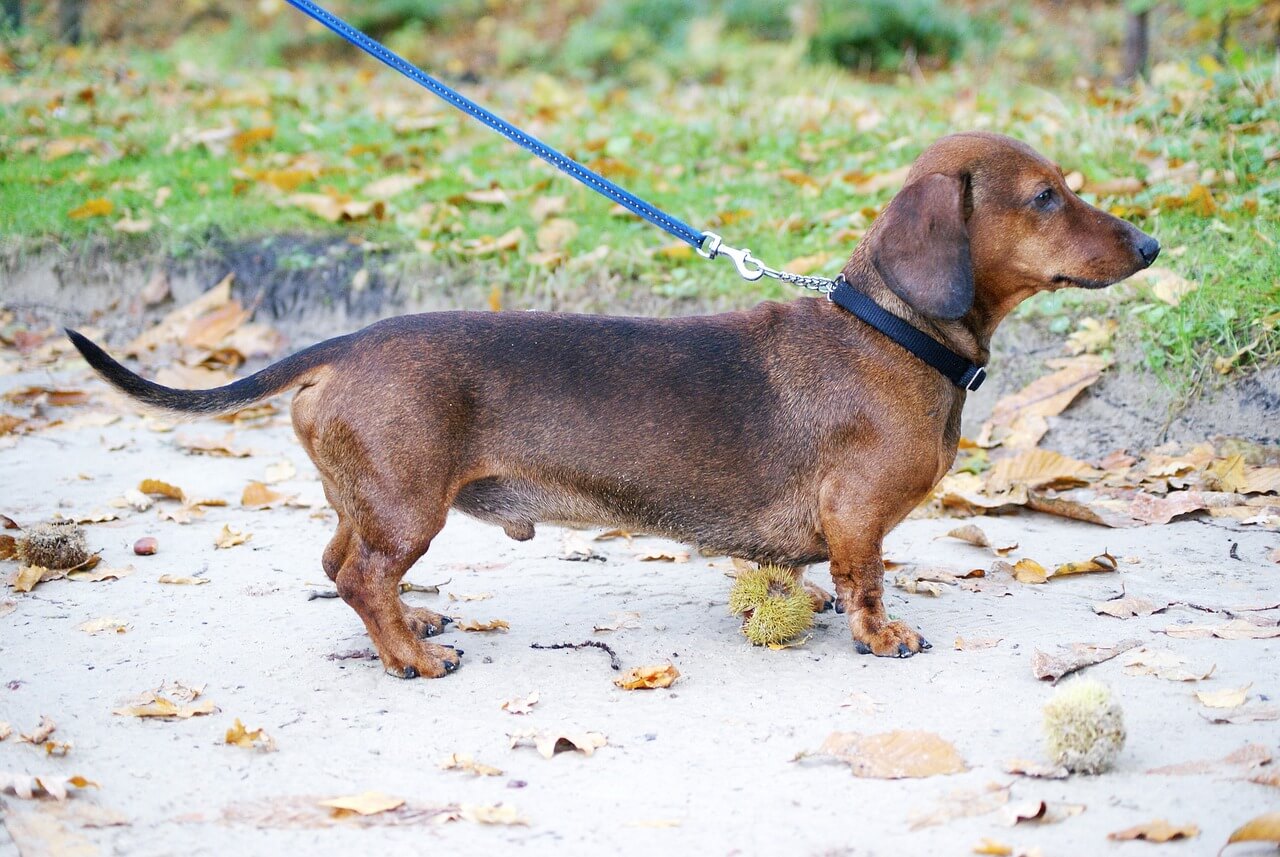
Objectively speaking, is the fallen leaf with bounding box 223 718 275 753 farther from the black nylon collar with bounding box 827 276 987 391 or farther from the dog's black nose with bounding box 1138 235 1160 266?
the dog's black nose with bounding box 1138 235 1160 266

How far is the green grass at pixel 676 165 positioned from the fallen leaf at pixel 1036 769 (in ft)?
10.2

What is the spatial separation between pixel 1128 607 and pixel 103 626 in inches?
128

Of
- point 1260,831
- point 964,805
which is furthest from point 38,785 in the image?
point 1260,831

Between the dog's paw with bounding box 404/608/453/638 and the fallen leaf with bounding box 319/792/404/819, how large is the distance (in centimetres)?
118

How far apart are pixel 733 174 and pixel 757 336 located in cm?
438

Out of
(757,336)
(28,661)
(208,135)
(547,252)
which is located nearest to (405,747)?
(28,661)

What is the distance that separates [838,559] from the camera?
398 cm

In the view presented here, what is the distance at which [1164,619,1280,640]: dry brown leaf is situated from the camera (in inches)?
144

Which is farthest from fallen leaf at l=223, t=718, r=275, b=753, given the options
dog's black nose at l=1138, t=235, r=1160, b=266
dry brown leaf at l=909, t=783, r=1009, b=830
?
dog's black nose at l=1138, t=235, r=1160, b=266

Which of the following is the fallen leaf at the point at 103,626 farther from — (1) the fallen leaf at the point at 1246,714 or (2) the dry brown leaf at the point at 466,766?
(1) the fallen leaf at the point at 1246,714

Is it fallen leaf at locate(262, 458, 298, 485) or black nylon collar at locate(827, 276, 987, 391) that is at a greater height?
black nylon collar at locate(827, 276, 987, 391)

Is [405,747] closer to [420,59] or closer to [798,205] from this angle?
[798,205]

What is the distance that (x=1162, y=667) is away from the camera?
3480 mm

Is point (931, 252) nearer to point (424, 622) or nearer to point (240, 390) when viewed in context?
point (424, 622)
